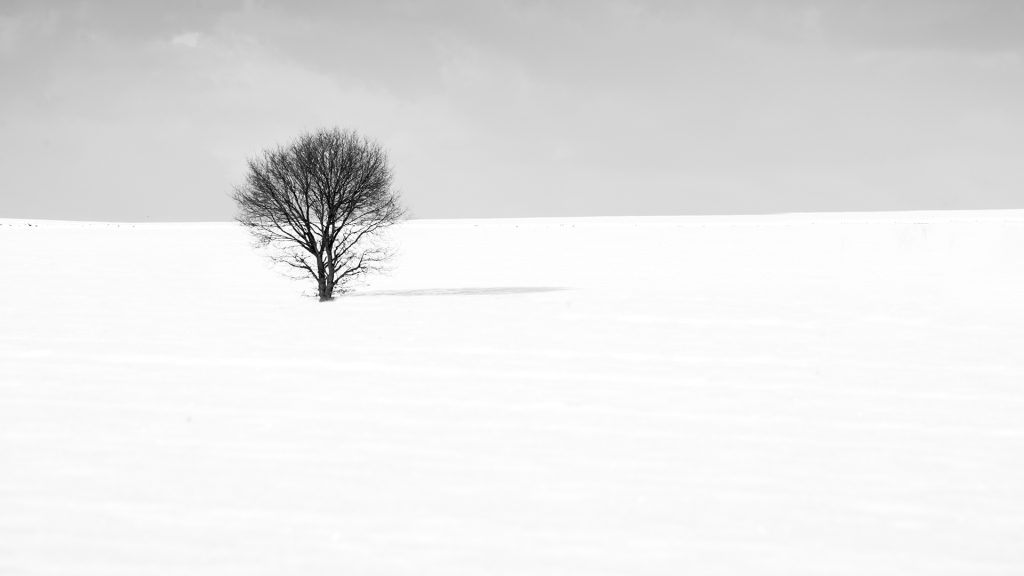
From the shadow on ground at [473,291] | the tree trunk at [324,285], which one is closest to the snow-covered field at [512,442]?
the shadow on ground at [473,291]

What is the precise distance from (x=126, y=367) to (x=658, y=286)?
2078cm

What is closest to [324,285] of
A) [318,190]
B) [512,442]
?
[318,190]

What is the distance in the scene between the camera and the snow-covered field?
Result: 17.0ft

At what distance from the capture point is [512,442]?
7684 mm

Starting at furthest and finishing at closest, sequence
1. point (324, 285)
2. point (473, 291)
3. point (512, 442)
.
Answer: point (473, 291) → point (324, 285) → point (512, 442)

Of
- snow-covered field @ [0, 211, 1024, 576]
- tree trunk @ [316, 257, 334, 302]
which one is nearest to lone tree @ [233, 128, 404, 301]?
tree trunk @ [316, 257, 334, 302]

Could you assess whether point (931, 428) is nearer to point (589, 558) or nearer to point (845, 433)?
point (845, 433)

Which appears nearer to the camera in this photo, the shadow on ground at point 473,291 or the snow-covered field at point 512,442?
the snow-covered field at point 512,442

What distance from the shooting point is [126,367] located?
38.5 ft

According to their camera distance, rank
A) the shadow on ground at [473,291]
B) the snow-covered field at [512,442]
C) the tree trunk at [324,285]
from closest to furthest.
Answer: the snow-covered field at [512,442] < the shadow on ground at [473,291] < the tree trunk at [324,285]

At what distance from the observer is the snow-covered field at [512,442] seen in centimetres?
518

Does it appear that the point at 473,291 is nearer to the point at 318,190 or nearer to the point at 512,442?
the point at 318,190

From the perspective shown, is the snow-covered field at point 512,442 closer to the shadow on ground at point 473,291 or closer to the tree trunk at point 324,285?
the shadow on ground at point 473,291

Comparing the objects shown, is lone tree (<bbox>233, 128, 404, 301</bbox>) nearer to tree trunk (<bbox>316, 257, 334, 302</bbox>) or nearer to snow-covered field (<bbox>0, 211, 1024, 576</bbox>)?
tree trunk (<bbox>316, 257, 334, 302</bbox>)
